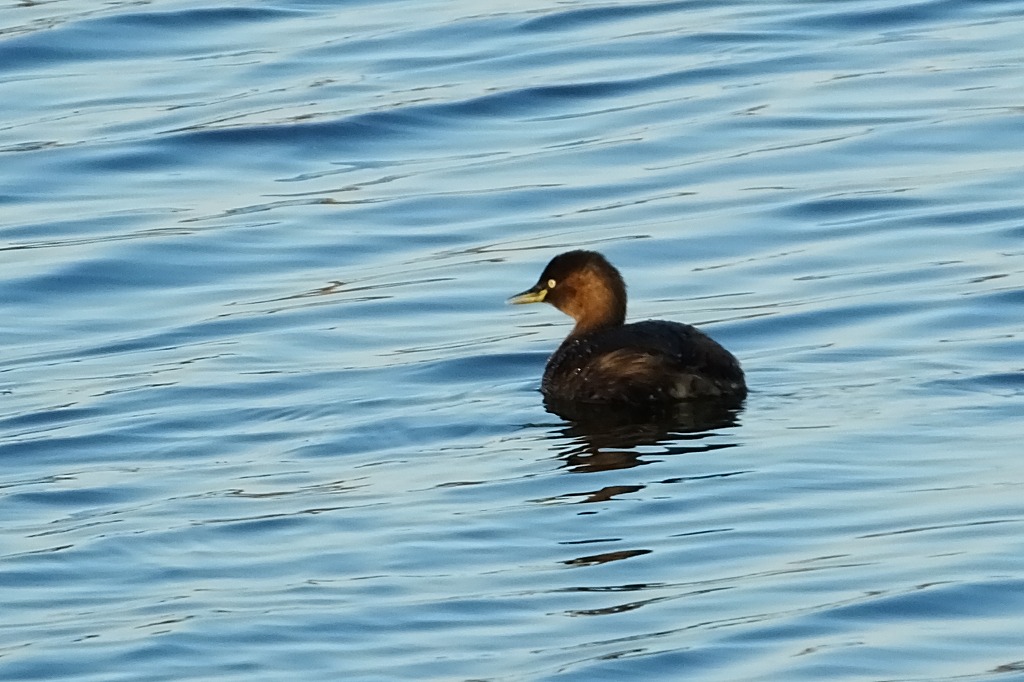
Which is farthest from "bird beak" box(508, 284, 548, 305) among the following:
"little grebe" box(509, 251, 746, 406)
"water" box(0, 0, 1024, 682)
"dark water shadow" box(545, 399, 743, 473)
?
"dark water shadow" box(545, 399, 743, 473)

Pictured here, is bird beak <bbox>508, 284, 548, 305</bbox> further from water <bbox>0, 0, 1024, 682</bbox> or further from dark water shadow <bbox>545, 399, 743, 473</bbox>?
dark water shadow <bbox>545, 399, 743, 473</bbox>

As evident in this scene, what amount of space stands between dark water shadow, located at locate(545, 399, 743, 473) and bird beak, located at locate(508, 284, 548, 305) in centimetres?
107

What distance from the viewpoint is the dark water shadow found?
9.88 m

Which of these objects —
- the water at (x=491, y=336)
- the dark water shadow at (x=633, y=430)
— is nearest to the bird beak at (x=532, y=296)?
the water at (x=491, y=336)

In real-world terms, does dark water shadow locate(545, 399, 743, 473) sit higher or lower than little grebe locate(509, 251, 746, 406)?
lower

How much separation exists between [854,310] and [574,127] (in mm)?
5510

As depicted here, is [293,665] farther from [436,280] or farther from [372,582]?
[436,280]

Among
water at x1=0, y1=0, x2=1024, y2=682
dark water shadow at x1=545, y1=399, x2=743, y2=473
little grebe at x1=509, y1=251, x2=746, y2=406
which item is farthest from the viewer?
little grebe at x1=509, y1=251, x2=746, y2=406

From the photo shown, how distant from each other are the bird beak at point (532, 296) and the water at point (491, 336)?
27 centimetres

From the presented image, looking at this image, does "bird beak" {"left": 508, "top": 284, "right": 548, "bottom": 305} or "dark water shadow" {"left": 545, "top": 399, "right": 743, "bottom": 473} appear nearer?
"dark water shadow" {"left": 545, "top": 399, "right": 743, "bottom": 473}

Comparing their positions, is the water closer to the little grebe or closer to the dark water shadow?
the dark water shadow

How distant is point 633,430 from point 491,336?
2131 mm

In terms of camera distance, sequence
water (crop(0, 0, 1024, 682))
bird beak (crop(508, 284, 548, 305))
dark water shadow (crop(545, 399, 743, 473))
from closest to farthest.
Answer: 1. water (crop(0, 0, 1024, 682))
2. dark water shadow (crop(545, 399, 743, 473))
3. bird beak (crop(508, 284, 548, 305))

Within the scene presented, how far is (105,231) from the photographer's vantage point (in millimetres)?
15219
